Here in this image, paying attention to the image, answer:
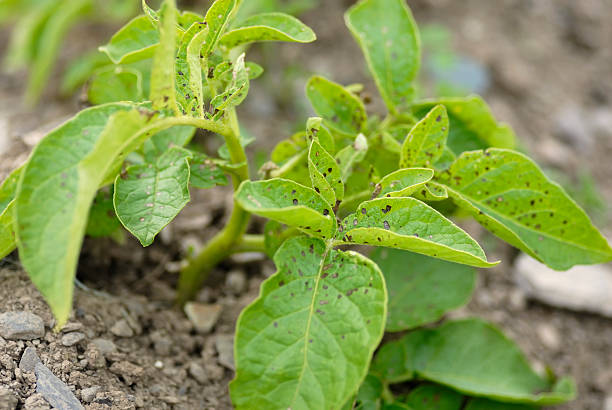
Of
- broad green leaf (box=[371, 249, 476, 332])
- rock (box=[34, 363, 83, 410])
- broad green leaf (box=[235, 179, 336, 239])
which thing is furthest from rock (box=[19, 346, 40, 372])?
broad green leaf (box=[371, 249, 476, 332])

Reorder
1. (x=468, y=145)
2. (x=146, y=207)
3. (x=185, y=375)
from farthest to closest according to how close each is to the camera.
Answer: (x=468, y=145)
(x=185, y=375)
(x=146, y=207)

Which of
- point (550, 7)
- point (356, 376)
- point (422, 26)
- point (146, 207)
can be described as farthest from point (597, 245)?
point (550, 7)

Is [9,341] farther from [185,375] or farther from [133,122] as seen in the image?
[133,122]

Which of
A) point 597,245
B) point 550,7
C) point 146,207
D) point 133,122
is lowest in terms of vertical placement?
point 550,7

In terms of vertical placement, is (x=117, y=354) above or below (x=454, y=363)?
above

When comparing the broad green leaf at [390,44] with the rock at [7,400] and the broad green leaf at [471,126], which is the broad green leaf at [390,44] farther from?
the rock at [7,400]

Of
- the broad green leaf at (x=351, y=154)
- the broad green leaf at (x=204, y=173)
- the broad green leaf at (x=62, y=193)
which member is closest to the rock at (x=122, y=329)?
the broad green leaf at (x=204, y=173)
